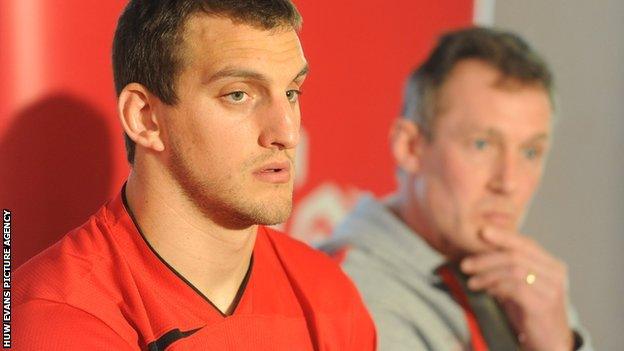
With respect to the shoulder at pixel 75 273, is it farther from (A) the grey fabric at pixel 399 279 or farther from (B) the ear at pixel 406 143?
(B) the ear at pixel 406 143

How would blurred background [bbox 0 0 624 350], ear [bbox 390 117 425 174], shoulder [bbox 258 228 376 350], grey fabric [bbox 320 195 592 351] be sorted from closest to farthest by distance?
blurred background [bbox 0 0 624 350]
shoulder [bbox 258 228 376 350]
grey fabric [bbox 320 195 592 351]
ear [bbox 390 117 425 174]

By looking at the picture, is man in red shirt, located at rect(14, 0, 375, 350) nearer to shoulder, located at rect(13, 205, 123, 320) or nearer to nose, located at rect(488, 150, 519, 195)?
shoulder, located at rect(13, 205, 123, 320)

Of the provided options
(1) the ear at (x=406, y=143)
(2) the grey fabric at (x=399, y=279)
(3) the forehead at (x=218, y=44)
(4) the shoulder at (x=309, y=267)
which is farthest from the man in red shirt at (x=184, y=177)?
(1) the ear at (x=406, y=143)

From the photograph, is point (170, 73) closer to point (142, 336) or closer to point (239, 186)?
point (239, 186)

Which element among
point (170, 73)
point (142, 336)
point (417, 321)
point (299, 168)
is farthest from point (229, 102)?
point (417, 321)

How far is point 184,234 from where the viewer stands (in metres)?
0.86

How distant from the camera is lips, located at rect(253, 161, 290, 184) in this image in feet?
2.76

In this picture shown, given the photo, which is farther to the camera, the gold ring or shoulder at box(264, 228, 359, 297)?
the gold ring

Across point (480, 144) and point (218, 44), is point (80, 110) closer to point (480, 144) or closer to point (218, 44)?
point (218, 44)

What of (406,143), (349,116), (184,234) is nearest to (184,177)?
(184,234)

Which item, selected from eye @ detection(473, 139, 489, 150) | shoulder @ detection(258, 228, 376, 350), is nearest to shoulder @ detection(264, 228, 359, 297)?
shoulder @ detection(258, 228, 376, 350)

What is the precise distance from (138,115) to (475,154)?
0.56 meters

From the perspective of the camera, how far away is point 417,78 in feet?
4.25

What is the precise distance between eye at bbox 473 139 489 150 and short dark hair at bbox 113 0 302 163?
0.48 m
